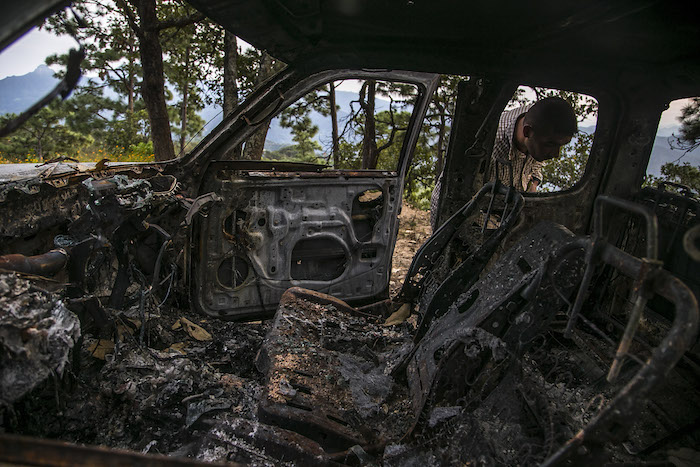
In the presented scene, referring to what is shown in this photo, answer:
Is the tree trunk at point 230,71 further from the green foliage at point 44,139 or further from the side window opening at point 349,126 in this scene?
the green foliage at point 44,139

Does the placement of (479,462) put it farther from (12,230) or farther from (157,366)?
(12,230)

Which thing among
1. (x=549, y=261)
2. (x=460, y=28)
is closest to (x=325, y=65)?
(x=460, y=28)

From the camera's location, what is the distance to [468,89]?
3.37 m

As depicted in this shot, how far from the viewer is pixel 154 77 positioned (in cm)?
711

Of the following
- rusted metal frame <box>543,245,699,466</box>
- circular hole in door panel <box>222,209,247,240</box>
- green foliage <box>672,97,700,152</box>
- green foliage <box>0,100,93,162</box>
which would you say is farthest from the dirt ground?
green foliage <box>0,100,93,162</box>

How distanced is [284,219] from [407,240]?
186 inches

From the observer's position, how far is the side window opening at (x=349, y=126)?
835 centimetres

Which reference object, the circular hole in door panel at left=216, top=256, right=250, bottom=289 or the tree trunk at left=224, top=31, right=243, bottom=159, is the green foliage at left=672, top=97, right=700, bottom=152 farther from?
the tree trunk at left=224, top=31, right=243, bottom=159

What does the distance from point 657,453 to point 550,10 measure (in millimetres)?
2322

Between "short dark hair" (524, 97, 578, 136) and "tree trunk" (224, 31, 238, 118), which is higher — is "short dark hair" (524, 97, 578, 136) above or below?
below

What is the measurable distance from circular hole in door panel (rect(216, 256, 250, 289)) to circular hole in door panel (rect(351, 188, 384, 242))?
3.46ft

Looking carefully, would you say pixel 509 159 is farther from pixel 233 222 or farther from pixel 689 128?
pixel 233 222

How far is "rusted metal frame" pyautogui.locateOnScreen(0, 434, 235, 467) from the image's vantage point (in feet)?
3.11

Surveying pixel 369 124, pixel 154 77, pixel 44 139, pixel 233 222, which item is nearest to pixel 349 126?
pixel 369 124
